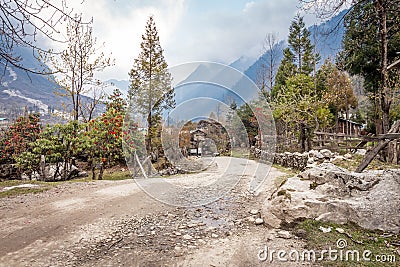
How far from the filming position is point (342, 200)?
11.6ft

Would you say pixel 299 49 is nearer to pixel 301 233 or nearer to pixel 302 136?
pixel 302 136

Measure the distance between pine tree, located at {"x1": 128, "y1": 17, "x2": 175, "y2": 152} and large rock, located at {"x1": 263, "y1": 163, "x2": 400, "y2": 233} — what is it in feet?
11.5

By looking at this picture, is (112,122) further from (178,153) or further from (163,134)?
(178,153)

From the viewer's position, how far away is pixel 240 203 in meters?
5.08

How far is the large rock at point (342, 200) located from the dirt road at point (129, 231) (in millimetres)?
454

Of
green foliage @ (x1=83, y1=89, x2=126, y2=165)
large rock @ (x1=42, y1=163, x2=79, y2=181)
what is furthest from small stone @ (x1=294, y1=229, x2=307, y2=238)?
large rock @ (x1=42, y1=163, x2=79, y2=181)

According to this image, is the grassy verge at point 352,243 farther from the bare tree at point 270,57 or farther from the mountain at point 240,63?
the bare tree at point 270,57

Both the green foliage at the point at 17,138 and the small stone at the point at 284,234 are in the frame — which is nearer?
the small stone at the point at 284,234

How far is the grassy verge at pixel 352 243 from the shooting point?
2594 millimetres

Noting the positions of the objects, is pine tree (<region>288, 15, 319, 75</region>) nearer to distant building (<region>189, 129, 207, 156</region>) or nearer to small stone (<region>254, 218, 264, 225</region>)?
distant building (<region>189, 129, 207, 156</region>)

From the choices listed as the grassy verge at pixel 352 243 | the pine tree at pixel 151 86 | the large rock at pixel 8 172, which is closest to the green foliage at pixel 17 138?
the large rock at pixel 8 172

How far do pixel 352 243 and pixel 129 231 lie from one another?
2915mm

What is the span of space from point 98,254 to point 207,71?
378cm

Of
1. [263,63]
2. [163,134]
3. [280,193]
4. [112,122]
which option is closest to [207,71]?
[280,193]
